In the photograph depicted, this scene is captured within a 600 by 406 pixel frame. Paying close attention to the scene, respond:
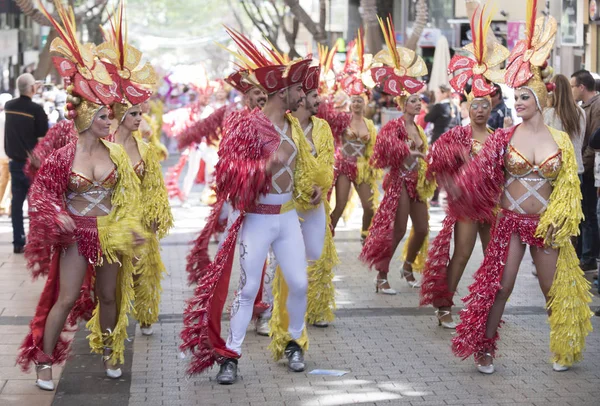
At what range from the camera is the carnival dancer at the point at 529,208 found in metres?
6.74

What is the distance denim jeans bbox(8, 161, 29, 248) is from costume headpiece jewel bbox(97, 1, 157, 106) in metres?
4.80

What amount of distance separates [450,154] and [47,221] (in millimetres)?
2977

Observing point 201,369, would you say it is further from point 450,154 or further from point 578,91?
point 578,91

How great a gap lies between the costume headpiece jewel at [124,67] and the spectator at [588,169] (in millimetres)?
4419

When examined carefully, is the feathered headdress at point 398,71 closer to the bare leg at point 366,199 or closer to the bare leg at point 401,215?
the bare leg at point 401,215

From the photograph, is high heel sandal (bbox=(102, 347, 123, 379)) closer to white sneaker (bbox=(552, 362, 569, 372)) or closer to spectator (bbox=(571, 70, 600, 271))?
white sneaker (bbox=(552, 362, 569, 372))

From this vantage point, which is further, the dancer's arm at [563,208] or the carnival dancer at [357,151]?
the carnival dancer at [357,151]

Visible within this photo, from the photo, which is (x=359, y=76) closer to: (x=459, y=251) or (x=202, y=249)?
(x=202, y=249)

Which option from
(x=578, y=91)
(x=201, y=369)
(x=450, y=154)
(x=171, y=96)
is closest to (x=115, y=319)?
(x=201, y=369)

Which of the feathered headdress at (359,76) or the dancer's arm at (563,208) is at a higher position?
the feathered headdress at (359,76)

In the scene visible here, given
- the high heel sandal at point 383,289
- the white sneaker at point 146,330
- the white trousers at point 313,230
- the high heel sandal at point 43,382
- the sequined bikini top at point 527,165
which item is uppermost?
the sequined bikini top at point 527,165

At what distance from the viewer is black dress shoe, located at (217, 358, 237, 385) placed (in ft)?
22.3

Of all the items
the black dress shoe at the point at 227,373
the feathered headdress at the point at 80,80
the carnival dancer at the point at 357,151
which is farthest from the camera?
the carnival dancer at the point at 357,151

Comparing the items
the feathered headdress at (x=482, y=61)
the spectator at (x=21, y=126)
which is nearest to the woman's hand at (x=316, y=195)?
the feathered headdress at (x=482, y=61)
